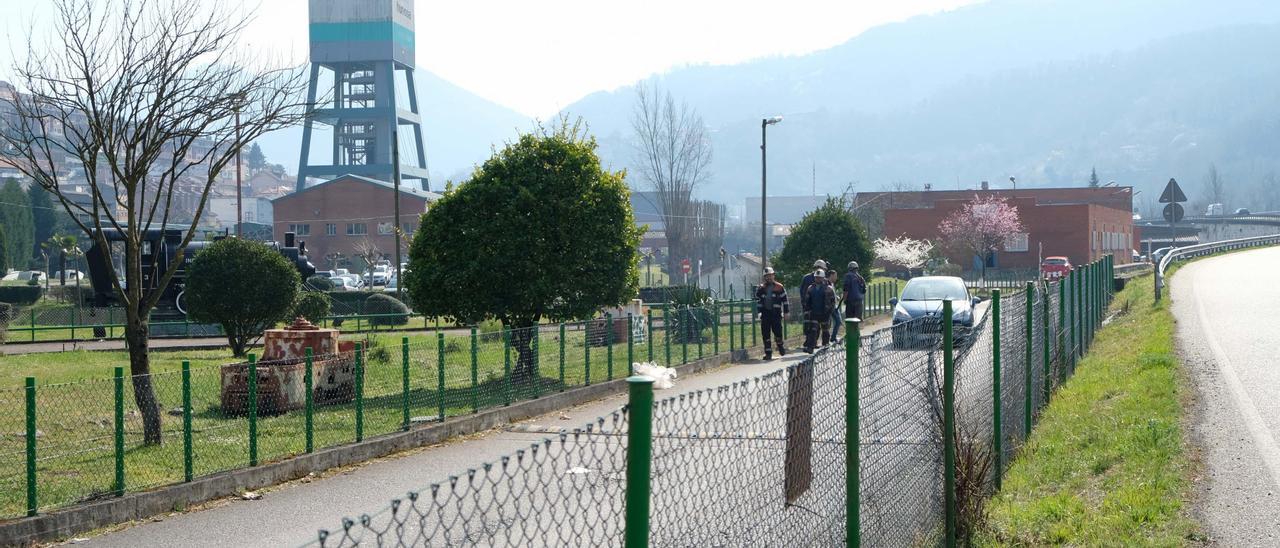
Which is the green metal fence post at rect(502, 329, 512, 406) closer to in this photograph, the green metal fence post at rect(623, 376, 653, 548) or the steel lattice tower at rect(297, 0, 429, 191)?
the green metal fence post at rect(623, 376, 653, 548)

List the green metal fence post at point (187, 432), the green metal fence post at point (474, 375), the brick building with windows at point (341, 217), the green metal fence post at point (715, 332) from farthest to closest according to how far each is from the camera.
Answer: the brick building with windows at point (341, 217) → the green metal fence post at point (715, 332) → the green metal fence post at point (474, 375) → the green metal fence post at point (187, 432)

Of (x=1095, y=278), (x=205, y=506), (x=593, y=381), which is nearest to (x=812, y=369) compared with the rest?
(x=205, y=506)

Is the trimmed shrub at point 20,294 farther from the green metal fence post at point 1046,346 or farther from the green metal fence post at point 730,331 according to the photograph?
the green metal fence post at point 1046,346

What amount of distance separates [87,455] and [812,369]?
941 centimetres

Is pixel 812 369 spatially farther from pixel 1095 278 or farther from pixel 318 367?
pixel 1095 278

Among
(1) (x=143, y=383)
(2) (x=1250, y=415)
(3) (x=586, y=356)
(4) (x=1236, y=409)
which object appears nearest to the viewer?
(1) (x=143, y=383)

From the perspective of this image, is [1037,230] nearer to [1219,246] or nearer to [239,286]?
[1219,246]

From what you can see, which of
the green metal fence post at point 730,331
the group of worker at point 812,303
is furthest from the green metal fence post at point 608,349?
the green metal fence post at point 730,331

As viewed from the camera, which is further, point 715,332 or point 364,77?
point 364,77

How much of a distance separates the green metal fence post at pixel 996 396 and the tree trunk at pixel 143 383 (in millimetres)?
7375

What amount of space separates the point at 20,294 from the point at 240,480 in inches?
1927

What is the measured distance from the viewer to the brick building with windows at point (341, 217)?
101 m

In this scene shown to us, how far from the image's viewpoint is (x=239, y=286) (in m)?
26.6

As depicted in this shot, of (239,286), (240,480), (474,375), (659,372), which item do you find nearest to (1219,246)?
(239,286)
